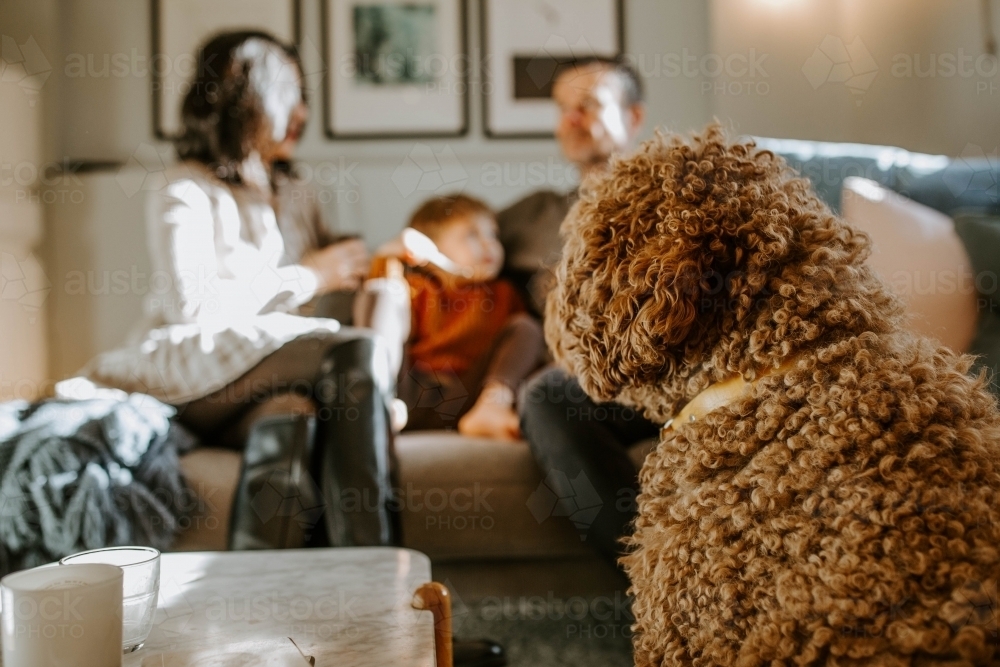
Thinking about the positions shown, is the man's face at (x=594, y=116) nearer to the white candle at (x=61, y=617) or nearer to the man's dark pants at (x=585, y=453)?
the man's dark pants at (x=585, y=453)

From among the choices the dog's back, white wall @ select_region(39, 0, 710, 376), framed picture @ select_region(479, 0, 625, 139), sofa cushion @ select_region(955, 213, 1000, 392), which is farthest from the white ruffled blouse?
sofa cushion @ select_region(955, 213, 1000, 392)

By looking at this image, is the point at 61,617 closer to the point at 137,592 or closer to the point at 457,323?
the point at 137,592

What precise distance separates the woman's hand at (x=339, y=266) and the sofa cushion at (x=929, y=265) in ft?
4.38

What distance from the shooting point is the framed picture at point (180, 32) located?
2.49 meters

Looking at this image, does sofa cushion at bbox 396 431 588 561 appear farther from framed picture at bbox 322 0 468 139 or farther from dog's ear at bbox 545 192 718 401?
framed picture at bbox 322 0 468 139

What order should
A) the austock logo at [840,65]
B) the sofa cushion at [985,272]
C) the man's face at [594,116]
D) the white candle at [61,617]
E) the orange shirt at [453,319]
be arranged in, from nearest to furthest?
the white candle at [61,617], the sofa cushion at [985,272], the orange shirt at [453,319], the man's face at [594,116], the austock logo at [840,65]

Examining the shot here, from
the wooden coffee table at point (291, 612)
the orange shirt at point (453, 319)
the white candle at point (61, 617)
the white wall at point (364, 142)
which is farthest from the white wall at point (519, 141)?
the white candle at point (61, 617)

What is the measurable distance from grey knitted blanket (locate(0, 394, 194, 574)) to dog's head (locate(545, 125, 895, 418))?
100 centimetres

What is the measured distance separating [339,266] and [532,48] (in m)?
1.11

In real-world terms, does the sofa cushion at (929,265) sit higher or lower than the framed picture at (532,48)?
lower

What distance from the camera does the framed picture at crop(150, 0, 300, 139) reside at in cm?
249

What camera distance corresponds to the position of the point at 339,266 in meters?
2.12

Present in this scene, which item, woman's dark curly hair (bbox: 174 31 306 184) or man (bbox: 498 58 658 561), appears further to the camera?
woman's dark curly hair (bbox: 174 31 306 184)

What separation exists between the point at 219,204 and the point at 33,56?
1122 millimetres
